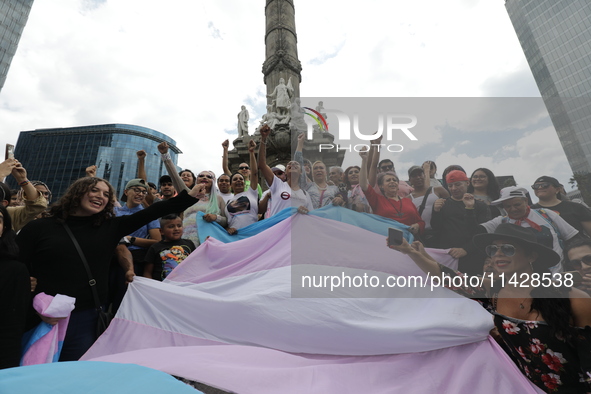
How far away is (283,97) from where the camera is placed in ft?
44.9

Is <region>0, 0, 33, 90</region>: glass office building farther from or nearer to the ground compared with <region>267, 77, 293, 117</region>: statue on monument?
farther from the ground

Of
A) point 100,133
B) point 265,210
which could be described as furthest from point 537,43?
point 100,133

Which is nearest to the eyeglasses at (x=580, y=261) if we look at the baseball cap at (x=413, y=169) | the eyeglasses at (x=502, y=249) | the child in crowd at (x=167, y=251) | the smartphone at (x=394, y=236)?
the eyeglasses at (x=502, y=249)

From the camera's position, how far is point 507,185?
6.61 feet

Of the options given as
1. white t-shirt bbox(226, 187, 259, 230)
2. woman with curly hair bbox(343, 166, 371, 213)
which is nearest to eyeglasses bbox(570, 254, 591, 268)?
woman with curly hair bbox(343, 166, 371, 213)

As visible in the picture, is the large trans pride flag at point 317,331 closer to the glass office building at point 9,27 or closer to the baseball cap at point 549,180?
the baseball cap at point 549,180

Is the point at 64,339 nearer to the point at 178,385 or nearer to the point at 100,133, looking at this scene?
the point at 178,385

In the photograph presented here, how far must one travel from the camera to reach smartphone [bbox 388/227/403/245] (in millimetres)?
2222

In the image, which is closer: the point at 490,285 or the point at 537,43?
the point at 490,285

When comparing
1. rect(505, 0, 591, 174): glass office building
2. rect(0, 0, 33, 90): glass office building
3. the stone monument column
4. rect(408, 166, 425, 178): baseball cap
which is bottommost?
rect(408, 166, 425, 178): baseball cap

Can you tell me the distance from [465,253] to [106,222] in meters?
2.41

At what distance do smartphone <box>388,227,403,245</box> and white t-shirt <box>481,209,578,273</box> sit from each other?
0.52m

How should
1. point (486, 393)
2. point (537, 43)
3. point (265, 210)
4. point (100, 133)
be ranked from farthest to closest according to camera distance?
point (100, 133) < point (537, 43) < point (265, 210) < point (486, 393)

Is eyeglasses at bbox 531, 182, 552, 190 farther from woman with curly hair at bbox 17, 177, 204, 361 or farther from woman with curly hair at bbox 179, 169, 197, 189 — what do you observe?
woman with curly hair at bbox 179, 169, 197, 189
